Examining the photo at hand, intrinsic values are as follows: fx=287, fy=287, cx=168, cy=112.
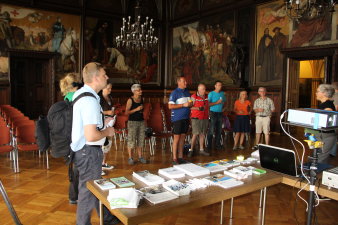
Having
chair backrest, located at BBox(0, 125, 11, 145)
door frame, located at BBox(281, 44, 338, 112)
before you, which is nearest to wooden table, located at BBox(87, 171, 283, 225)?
chair backrest, located at BBox(0, 125, 11, 145)

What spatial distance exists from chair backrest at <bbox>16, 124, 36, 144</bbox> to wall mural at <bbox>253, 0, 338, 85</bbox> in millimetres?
8834

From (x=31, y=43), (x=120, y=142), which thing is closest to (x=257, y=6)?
(x=120, y=142)

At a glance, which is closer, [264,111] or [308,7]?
[308,7]

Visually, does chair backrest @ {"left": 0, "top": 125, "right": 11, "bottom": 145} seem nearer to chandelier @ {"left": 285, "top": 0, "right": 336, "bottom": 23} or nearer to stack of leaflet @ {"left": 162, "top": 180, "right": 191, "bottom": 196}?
stack of leaflet @ {"left": 162, "top": 180, "right": 191, "bottom": 196}

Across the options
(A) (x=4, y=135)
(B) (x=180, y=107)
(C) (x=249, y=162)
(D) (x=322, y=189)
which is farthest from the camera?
(B) (x=180, y=107)

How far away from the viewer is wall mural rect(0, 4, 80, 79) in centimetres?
1217

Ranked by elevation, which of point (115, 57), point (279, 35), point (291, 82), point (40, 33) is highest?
point (40, 33)

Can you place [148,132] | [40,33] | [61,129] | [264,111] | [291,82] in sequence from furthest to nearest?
[40,33] < [291,82] < [264,111] < [148,132] < [61,129]

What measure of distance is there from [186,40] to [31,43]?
757 cm

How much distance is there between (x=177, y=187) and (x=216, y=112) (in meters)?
5.47

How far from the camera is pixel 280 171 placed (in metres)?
2.95

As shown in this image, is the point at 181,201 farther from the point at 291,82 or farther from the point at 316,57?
the point at 291,82

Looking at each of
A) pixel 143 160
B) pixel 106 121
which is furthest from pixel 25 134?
pixel 106 121

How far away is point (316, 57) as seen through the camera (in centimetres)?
997
